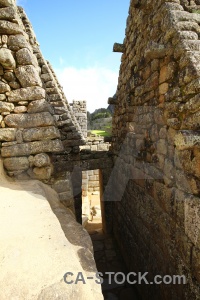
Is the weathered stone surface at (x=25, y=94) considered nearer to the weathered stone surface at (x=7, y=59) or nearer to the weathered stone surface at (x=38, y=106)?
the weathered stone surface at (x=38, y=106)

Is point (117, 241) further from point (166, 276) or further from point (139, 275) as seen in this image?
point (166, 276)

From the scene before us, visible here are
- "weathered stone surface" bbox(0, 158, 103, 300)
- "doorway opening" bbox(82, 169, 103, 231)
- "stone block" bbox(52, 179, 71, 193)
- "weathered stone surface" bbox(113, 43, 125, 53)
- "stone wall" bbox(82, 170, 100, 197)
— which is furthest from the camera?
"stone wall" bbox(82, 170, 100, 197)

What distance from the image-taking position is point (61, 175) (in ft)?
10.0

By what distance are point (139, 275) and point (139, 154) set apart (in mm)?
2441

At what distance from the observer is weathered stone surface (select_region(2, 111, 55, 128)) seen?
2.75 metres

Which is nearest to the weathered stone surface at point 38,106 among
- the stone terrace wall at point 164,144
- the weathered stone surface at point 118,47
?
the stone terrace wall at point 164,144

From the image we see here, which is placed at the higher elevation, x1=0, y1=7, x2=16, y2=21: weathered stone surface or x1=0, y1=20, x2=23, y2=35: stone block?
x1=0, y1=7, x2=16, y2=21: weathered stone surface

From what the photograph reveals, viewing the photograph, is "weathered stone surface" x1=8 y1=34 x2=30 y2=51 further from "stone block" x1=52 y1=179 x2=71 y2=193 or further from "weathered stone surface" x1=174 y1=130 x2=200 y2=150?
"weathered stone surface" x1=174 y1=130 x2=200 y2=150

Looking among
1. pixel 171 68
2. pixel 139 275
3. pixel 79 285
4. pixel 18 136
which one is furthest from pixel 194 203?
pixel 139 275

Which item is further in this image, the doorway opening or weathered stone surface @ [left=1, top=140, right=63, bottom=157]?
the doorway opening

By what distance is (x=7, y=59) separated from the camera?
264 cm

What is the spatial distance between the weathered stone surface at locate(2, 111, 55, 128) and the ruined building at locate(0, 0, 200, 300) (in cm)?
1

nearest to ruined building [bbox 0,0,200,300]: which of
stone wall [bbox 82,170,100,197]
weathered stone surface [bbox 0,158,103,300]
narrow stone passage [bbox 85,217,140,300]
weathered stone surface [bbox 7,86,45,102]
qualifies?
Result: weathered stone surface [bbox 7,86,45,102]

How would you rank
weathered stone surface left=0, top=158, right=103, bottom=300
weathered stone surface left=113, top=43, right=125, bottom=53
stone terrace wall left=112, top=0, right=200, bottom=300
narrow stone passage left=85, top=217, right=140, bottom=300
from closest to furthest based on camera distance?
weathered stone surface left=0, top=158, right=103, bottom=300 → stone terrace wall left=112, top=0, right=200, bottom=300 → narrow stone passage left=85, top=217, right=140, bottom=300 → weathered stone surface left=113, top=43, right=125, bottom=53
